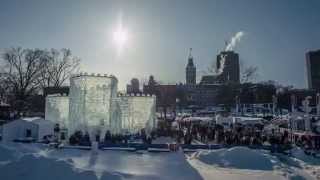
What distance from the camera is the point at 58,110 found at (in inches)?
1316

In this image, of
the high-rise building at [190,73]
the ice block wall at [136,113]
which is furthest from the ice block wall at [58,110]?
the high-rise building at [190,73]

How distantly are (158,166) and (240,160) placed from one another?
13.7ft

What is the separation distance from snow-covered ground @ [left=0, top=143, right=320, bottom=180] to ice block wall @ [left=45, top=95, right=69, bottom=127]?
11815 millimetres

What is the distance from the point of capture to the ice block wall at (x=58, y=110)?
3309cm

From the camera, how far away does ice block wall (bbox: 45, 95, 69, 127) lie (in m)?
33.1

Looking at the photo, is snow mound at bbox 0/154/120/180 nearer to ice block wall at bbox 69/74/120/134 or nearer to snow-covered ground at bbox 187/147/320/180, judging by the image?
snow-covered ground at bbox 187/147/320/180

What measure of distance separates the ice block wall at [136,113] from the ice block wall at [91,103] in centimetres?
284

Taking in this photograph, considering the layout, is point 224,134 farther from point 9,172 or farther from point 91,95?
point 9,172

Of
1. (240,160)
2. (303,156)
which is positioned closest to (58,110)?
(240,160)

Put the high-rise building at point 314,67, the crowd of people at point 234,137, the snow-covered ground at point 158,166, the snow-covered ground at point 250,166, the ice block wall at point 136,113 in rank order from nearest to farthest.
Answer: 1. the snow-covered ground at point 158,166
2. the snow-covered ground at point 250,166
3. the crowd of people at point 234,137
4. the ice block wall at point 136,113
5. the high-rise building at point 314,67

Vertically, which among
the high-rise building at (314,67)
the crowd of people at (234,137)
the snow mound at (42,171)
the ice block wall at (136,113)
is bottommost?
the snow mound at (42,171)

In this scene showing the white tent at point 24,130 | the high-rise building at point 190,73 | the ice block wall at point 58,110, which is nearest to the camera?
the white tent at point 24,130

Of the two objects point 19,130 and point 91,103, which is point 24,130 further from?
point 91,103

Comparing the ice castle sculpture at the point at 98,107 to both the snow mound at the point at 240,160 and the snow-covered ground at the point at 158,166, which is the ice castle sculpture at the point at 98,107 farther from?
the snow mound at the point at 240,160
